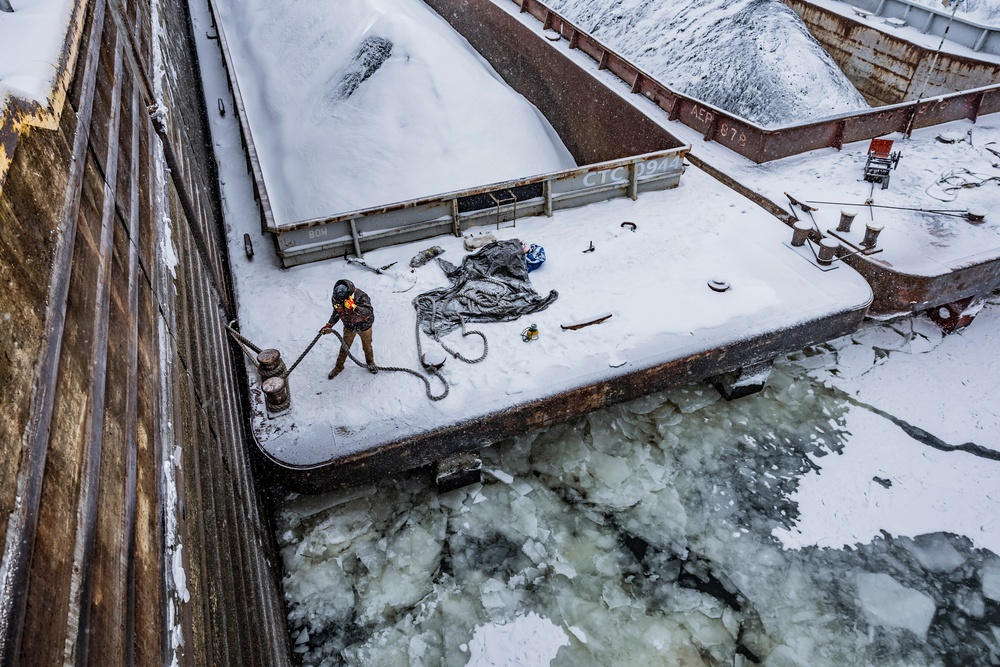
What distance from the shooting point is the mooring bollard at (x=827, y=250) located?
5.64m

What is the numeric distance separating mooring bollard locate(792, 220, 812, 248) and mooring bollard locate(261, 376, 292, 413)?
5.21m

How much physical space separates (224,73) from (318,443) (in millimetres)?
10670

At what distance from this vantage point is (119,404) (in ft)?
5.87

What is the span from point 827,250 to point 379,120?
6.57 meters

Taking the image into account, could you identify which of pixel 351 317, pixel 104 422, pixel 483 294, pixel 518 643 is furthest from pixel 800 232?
pixel 104 422

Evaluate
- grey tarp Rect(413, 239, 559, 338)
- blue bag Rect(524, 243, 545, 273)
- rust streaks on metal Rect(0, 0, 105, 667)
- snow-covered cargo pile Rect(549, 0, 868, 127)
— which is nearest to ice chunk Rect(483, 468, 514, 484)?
grey tarp Rect(413, 239, 559, 338)

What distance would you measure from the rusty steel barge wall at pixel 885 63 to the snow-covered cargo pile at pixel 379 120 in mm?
6953

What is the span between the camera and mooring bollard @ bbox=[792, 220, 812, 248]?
19.5ft

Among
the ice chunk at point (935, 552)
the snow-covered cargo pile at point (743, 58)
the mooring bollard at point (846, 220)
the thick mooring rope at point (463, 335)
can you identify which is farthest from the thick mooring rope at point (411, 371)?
the snow-covered cargo pile at point (743, 58)

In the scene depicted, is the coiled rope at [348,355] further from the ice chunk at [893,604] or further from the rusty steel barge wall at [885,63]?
the rusty steel barge wall at [885,63]

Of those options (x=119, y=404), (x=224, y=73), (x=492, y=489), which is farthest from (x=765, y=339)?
(x=224, y=73)

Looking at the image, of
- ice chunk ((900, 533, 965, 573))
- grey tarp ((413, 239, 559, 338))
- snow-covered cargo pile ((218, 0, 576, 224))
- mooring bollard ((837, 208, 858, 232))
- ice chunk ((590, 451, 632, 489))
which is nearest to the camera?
ice chunk ((900, 533, 965, 573))

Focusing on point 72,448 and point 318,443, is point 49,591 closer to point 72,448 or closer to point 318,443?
point 72,448

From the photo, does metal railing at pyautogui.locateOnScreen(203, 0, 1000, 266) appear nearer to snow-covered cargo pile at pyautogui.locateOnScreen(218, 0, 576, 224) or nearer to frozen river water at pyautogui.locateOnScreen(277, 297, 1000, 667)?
snow-covered cargo pile at pyautogui.locateOnScreen(218, 0, 576, 224)
